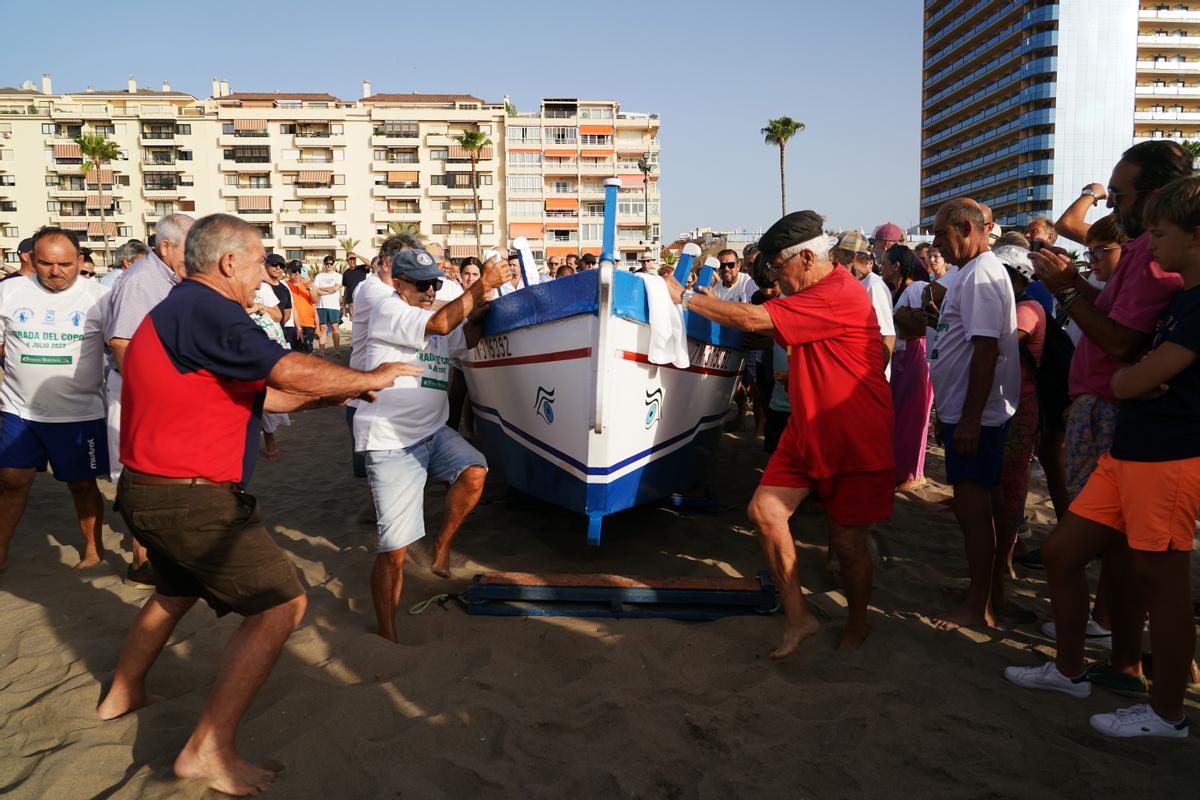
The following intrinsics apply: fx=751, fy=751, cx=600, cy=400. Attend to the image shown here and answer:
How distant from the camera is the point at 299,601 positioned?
2.66 m

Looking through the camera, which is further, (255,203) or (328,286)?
(255,203)

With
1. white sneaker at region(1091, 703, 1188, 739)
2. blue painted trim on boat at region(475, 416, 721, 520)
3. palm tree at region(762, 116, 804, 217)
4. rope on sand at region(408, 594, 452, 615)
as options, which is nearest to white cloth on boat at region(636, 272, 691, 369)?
blue painted trim on boat at region(475, 416, 721, 520)

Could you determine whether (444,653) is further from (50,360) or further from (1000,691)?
(50,360)

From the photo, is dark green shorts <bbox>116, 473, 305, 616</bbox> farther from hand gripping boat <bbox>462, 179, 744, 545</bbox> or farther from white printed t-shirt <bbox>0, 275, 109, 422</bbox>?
white printed t-shirt <bbox>0, 275, 109, 422</bbox>

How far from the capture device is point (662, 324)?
404cm

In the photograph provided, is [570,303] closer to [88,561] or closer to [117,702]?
[117,702]

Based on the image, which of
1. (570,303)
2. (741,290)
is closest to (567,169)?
(741,290)

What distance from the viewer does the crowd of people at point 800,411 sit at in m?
2.50

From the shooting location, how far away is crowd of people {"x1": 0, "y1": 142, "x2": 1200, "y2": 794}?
250 centimetres

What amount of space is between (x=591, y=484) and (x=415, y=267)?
1.52 meters

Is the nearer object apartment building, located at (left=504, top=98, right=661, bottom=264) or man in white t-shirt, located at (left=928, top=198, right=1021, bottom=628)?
man in white t-shirt, located at (left=928, top=198, right=1021, bottom=628)

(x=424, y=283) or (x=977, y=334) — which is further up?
(x=424, y=283)

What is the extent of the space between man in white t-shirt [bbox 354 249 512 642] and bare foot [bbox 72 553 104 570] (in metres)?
2.38

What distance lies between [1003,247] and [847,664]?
8.36 feet
